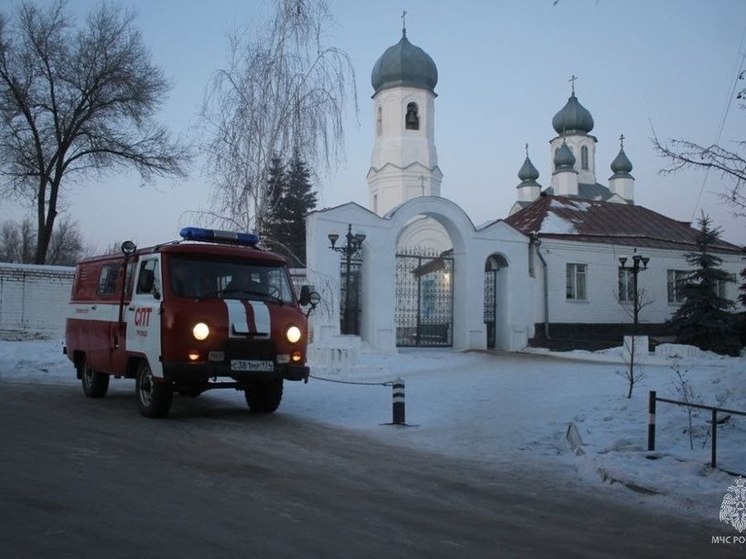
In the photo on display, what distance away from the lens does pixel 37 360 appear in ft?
Result: 58.4

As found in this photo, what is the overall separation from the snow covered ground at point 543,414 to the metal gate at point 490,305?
19.7 feet

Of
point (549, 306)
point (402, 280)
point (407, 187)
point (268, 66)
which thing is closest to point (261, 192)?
point (268, 66)

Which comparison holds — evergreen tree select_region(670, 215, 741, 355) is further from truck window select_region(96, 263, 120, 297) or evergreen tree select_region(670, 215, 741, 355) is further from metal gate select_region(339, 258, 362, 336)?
truck window select_region(96, 263, 120, 297)

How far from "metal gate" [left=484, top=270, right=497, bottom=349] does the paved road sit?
17.4 m

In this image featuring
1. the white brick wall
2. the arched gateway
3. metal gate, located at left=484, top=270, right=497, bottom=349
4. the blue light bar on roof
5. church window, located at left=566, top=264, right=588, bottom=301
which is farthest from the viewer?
church window, located at left=566, top=264, right=588, bottom=301

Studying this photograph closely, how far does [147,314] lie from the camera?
10086 millimetres

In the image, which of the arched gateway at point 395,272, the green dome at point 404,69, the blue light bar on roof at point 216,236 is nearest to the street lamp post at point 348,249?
the arched gateway at point 395,272

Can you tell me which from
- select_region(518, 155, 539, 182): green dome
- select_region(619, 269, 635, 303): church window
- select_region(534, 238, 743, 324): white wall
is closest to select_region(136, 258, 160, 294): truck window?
select_region(534, 238, 743, 324): white wall

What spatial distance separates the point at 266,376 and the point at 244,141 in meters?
12.2

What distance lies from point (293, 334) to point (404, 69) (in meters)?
31.0

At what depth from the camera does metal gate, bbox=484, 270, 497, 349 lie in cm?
2612

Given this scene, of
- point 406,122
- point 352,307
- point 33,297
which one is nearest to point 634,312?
point 352,307

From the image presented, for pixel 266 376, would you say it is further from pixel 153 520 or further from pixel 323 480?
pixel 153 520

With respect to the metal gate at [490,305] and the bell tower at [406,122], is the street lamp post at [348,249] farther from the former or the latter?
the bell tower at [406,122]
